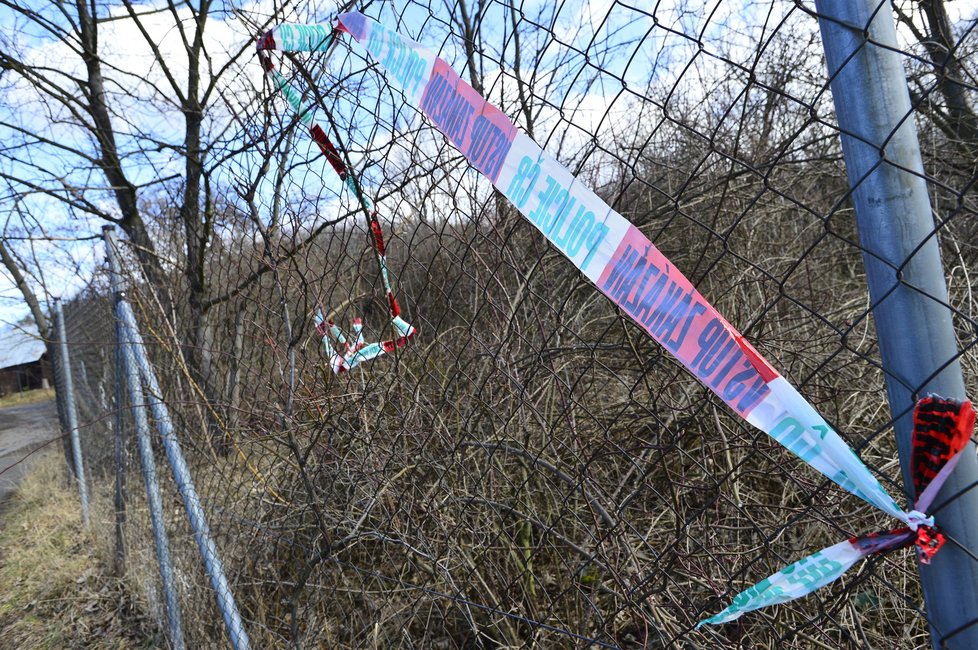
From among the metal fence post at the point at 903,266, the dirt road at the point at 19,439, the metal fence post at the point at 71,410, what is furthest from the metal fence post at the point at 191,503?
the dirt road at the point at 19,439

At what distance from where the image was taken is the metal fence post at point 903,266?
2.68 ft

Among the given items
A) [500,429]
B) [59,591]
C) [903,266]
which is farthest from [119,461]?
[903,266]

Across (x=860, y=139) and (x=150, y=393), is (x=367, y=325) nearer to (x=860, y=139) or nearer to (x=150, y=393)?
(x=150, y=393)

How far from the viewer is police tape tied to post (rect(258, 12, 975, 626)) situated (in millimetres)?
819

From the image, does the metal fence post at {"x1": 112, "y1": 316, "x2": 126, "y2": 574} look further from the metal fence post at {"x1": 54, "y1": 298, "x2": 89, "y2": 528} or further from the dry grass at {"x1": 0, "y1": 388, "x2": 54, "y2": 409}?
the dry grass at {"x1": 0, "y1": 388, "x2": 54, "y2": 409}

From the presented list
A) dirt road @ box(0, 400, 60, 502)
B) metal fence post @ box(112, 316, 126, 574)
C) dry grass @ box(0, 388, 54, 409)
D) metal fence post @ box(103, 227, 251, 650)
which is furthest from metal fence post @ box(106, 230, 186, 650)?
dry grass @ box(0, 388, 54, 409)

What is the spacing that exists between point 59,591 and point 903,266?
570 cm

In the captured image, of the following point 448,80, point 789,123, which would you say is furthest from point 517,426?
point 789,123

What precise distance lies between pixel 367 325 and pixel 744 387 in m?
1.94

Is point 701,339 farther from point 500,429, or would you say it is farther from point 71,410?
point 71,410

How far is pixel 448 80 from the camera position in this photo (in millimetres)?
1550

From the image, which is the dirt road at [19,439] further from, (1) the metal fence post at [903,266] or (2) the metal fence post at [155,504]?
(1) the metal fence post at [903,266]

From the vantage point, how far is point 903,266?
84 centimetres

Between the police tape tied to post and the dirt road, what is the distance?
22.7ft
